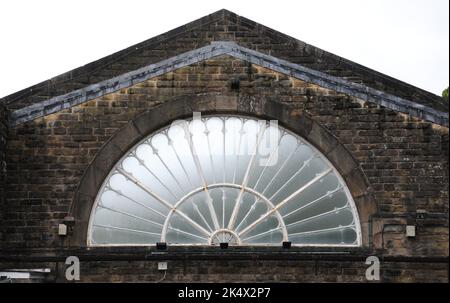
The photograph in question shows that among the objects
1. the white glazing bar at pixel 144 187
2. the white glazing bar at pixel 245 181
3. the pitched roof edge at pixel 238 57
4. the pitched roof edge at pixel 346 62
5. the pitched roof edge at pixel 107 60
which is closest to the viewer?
the white glazing bar at pixel 245 181

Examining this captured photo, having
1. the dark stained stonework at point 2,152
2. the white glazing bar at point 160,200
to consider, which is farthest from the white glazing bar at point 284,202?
the dark stained stonework at point 2,152

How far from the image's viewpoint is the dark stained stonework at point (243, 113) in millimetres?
13891

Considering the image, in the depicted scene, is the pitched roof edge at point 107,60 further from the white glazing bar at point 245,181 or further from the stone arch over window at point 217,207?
the white glazing bar at point 245,181

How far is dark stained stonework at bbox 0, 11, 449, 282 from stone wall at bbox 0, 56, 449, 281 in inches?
0.7

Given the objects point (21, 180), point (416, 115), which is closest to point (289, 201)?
point (416, 115)

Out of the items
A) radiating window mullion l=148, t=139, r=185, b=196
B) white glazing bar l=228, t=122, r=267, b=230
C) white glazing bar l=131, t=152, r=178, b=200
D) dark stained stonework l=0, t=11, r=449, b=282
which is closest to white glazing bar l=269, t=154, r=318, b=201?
dark stained stonework l=0, t=11, r=449, b=282

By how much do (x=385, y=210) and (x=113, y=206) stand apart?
15.1 ft

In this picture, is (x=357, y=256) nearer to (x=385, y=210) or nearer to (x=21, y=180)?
(x=385, y=210)

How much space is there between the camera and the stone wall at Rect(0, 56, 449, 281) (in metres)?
13.9

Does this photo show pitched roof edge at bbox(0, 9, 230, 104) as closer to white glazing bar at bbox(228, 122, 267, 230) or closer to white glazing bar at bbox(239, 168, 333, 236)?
white glazing bar at bbox(228, 122, 267, 230)

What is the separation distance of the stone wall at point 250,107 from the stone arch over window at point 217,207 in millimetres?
174

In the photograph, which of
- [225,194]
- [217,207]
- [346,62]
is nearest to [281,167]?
[225,194]

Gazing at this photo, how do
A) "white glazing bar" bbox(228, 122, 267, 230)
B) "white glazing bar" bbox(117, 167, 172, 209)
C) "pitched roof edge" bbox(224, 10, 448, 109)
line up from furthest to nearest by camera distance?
"pitched roof edge" bbox(224, 10, 448, 109)
"white glazing bar" bbox(117, 167, 172, 209)
"white glazing bar" bbox(228, 122, 267, 230)

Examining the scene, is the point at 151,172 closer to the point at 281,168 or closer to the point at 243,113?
the point at 243,113
